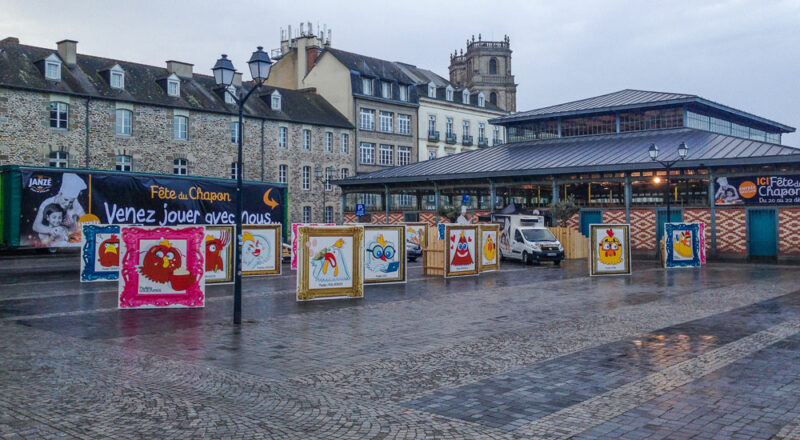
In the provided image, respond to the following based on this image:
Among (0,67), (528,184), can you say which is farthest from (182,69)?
(528,184)

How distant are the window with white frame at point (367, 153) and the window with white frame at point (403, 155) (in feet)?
10.6

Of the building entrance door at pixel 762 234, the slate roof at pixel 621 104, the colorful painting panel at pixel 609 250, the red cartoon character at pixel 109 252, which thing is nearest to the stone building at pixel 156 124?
the slate roof at pixel 621 104

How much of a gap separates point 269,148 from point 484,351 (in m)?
41.3

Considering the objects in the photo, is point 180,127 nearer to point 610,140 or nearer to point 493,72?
point 610,140

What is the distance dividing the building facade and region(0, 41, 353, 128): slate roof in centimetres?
1124

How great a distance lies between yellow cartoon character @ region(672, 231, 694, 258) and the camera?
27.1 metres

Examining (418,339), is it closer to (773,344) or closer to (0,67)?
(773,344)

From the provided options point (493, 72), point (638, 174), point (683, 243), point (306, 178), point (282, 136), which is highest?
point (493, 72)

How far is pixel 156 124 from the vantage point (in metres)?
42.6

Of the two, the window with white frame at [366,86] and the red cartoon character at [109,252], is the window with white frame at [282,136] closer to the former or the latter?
the window with white frame at [366,86]

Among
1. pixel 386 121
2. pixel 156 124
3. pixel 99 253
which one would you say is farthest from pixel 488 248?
pixel 386 121

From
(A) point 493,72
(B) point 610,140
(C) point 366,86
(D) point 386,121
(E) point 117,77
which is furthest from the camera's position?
(A) point 493,72

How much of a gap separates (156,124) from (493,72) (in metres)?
53.3

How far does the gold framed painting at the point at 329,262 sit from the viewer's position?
53.8 ft
